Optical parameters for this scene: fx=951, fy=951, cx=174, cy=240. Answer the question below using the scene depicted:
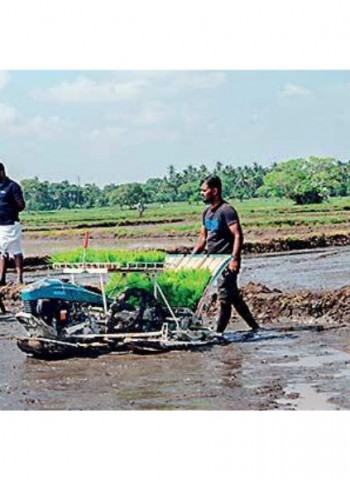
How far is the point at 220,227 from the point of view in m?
8.14

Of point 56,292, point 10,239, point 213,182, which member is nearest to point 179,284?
point 213,182

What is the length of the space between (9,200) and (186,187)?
24.8 ft

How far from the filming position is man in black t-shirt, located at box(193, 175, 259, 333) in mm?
8031

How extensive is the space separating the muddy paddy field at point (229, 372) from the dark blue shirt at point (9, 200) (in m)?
1.04

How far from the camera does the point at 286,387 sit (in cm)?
644

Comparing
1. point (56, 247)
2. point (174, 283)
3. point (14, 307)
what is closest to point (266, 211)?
point (56, 247)

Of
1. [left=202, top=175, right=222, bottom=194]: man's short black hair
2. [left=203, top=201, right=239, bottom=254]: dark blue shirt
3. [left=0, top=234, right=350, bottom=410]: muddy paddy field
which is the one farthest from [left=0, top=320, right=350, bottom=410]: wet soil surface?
[left=202, top=175, right=222, bottom=194]: man's short black hair

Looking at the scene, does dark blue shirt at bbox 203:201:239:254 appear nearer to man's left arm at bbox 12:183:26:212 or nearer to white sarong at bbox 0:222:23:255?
man's left arm at bbox 12:183:26:212

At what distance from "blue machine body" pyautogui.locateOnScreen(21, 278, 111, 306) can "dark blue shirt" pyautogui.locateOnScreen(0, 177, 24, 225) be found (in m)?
2.09

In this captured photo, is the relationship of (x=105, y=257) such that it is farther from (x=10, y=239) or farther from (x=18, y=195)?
(x=10, y=239)

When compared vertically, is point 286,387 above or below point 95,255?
below

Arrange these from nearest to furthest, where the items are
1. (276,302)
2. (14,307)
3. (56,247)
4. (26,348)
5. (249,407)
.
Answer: (249,407) → (26,348) → (276,302) → (14,307) → (56,247)

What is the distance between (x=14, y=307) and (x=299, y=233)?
49.2 feet

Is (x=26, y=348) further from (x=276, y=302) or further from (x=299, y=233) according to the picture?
(x=299, y=233)
